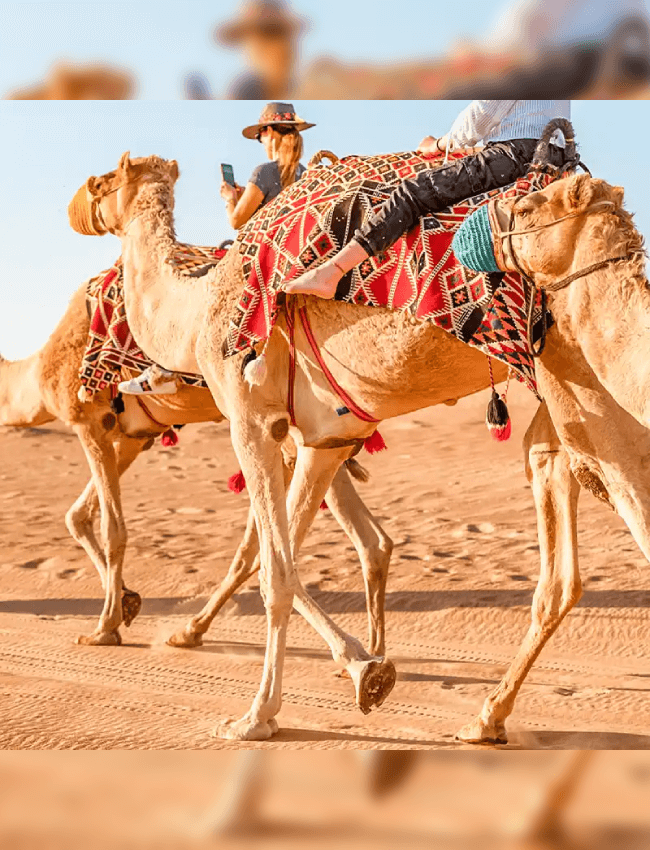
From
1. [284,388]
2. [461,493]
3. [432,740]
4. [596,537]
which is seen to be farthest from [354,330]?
[461,493]

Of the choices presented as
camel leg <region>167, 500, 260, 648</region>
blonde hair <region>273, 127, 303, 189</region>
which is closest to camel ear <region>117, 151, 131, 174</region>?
blonde hair <region>273, 127, 303, 189</region>

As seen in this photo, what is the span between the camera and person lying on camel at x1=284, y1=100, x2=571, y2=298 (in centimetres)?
380

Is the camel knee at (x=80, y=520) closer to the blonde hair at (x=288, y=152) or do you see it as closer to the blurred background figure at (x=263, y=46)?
the blonde hair at (x=288, y=152)

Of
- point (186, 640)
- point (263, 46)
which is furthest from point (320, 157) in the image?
point (263, 46)

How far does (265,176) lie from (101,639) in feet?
9.83

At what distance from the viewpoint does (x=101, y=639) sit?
22.4 feet

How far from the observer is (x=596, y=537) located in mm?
8953

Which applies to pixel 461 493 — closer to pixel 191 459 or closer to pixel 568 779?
pixel 191 459

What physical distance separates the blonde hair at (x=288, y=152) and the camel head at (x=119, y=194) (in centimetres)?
57

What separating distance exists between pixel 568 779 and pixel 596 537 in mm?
8171

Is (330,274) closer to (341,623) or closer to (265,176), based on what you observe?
(265,176)

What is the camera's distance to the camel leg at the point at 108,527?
22.6 feet

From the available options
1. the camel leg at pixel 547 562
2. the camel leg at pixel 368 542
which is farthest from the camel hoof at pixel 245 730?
the camel leg at pixel 368 542

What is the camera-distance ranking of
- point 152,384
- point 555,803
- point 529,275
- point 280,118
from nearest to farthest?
point 555,803 → point 529,275 → point 280,118 → point 152,384
